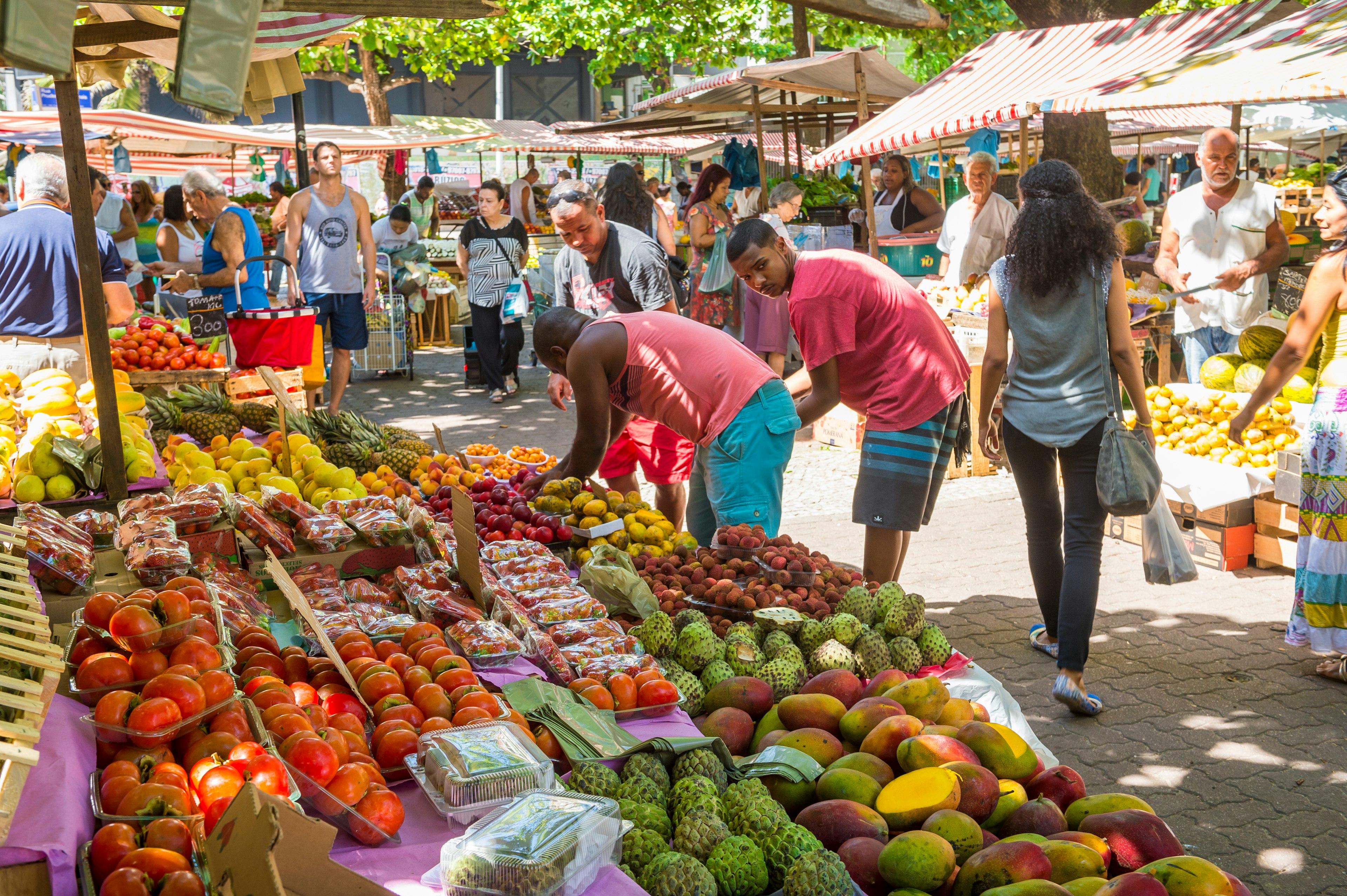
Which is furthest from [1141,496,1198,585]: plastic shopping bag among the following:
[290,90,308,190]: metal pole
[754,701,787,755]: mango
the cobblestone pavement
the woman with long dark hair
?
[290,90,308,190]: metal pole

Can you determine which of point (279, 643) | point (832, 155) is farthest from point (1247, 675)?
point (832, 155)

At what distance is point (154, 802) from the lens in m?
1.70

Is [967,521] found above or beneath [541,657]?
beneath

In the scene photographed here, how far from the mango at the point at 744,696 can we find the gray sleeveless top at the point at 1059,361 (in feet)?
6.60

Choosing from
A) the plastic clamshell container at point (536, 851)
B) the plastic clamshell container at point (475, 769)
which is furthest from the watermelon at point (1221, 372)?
the plastic clamshell container at point (536, 851)

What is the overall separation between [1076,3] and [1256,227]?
2.59 meters

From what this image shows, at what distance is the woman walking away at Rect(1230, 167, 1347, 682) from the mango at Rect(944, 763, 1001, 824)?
9.69ft

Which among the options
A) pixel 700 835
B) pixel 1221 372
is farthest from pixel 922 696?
pixel 1221 372

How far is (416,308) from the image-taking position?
1323 centimetres

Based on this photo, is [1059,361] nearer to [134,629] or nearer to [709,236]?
[134,629]

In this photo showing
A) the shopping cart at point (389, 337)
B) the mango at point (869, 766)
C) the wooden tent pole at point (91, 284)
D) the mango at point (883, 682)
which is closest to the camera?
the mango at point (869, 766)

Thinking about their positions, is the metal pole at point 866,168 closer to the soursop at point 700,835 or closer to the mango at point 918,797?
the mango at point 918,797

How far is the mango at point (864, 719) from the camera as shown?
7.77 ft

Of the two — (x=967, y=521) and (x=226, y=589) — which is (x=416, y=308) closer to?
(x=967, y=521)
